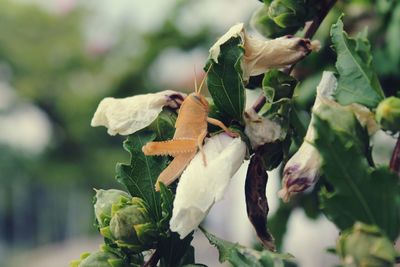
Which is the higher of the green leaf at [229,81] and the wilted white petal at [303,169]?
the green leaf at [229,81]

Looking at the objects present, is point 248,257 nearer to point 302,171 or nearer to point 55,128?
point 302,171

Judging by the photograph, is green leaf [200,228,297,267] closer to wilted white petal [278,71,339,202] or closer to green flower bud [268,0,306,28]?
wilted white petal [278,71,339,202]

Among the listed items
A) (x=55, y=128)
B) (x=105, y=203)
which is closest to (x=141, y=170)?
(x=105, y=203)

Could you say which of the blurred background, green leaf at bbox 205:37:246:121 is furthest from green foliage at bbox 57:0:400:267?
the blurred background

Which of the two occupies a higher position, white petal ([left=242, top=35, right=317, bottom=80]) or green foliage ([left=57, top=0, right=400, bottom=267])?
white petal ([left=242, top=35, right=317, bottom=80])

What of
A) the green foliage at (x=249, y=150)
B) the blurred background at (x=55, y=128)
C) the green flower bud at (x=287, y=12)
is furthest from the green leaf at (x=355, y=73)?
the blurred background at (x=55, y=128)

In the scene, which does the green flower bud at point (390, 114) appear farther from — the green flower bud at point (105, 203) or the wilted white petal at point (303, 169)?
the green flower bud at point (105, 203)
